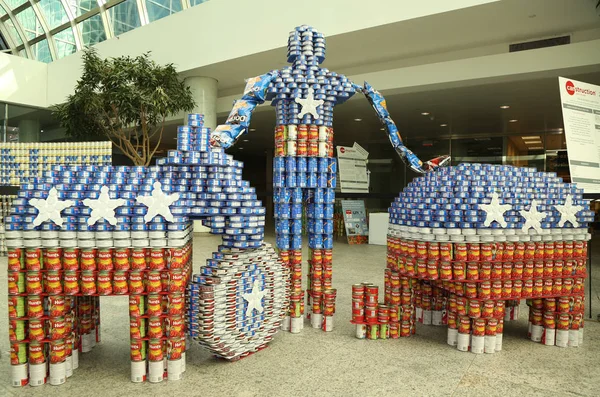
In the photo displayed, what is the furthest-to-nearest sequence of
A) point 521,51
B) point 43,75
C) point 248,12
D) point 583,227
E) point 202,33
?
1. point 43,75
2. point 202,33
3. point 248,12
4. point 521,51
5. point 583,227

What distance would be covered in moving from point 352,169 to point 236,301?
9.59 metres

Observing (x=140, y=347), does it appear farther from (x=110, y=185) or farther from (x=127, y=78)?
(x=127, y=78)

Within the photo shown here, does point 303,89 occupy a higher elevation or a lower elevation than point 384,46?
lower

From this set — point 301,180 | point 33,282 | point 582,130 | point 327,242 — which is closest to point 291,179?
point 301,180

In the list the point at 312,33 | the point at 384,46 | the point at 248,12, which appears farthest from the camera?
the point at 248,12

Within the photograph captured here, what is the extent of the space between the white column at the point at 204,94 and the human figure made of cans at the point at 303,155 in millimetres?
8272

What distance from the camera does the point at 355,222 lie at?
482 inches

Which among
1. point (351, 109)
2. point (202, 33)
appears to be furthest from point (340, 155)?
point (202, 33)

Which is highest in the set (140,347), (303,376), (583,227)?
(583,227)

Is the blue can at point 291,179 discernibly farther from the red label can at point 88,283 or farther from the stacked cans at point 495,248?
the red label can at point 88,283

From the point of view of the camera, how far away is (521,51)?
8.71m

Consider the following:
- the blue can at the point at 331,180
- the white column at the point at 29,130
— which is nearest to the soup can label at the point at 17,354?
the blue can at the point at 331,180

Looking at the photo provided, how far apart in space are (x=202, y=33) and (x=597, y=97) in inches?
358

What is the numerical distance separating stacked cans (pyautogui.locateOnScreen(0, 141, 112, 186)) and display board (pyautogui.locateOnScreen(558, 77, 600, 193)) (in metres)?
8.11
